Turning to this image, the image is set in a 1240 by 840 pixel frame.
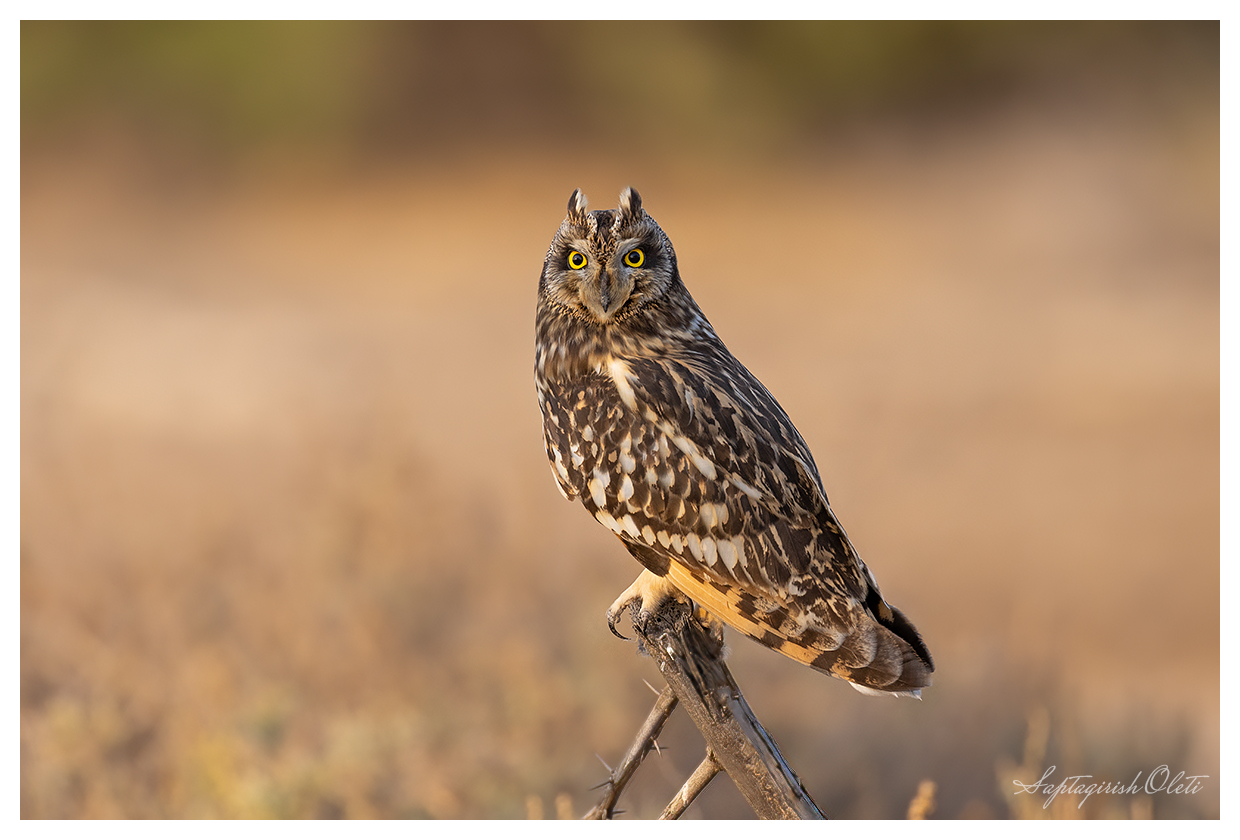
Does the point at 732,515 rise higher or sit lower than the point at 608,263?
lower

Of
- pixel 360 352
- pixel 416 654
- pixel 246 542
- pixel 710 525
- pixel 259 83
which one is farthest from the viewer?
pixel 259 83

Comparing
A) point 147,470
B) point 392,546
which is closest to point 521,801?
point 392,546

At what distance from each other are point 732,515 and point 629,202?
65 centimetres

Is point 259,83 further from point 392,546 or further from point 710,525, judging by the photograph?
point 710,525

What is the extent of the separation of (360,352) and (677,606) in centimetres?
514

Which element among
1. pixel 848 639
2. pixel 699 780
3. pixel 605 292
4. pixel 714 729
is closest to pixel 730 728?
pixel 714 729

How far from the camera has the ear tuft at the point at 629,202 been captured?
182cm

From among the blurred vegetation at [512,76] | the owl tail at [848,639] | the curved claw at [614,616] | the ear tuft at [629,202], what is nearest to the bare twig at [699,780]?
the owl tail at [848,639]

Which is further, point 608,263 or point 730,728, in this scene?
point 608,263

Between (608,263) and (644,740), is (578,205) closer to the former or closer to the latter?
(608,263)

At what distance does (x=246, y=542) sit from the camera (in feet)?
15.8

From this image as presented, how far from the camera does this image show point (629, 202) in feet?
6.00

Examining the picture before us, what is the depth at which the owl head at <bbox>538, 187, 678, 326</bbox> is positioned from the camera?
1821 millimetres

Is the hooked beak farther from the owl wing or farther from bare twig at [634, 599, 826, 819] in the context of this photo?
bare twig at [634, 599, 826, 819]
